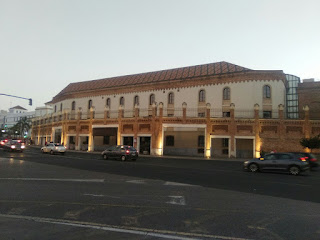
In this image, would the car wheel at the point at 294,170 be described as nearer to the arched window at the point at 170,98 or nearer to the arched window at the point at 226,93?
the arched window at the point at 226,93

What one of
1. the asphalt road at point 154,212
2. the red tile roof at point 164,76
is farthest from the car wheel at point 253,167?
the red tile roof at point 164,76

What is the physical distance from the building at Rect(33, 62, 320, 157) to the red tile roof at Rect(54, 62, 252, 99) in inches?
6.7

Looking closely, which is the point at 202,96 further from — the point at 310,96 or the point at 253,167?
the point at 253,167

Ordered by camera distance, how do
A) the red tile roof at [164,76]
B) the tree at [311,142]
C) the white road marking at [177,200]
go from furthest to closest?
the red tile roof at [164,76]
the tree at [311,142]
the white road marking at [177,200]

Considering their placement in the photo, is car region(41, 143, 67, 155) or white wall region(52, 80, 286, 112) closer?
car region(41, 143, 67, 155)

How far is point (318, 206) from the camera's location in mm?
7770

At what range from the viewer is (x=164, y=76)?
152 ft

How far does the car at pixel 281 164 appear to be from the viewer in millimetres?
16891

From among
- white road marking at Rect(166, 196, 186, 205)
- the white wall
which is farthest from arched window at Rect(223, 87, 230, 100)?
white road marking at Rect(166, 196, 186, 205)

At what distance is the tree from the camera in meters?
30.0

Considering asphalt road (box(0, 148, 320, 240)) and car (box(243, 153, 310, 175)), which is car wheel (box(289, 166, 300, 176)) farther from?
asphalt road (box(0, 148, 320, 240))

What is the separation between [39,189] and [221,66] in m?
37.6

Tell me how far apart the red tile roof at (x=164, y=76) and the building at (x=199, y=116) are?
0.17 metres

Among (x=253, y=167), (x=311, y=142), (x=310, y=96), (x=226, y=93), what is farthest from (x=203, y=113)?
(x=253, y=167)
